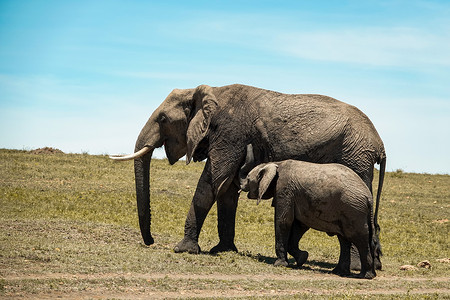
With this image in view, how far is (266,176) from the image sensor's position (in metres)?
15.2

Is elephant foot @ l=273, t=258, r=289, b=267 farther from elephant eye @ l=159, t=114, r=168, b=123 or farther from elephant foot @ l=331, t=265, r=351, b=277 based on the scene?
elephant eye @ l=159, t=114, r=168, b=123

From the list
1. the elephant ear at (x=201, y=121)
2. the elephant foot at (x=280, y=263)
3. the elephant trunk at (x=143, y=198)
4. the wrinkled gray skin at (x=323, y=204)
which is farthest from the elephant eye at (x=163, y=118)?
the elephant foot at (x=280, y=263)

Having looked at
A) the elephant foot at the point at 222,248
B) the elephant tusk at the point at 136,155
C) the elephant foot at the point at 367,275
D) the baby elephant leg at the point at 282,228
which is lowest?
the elephant foot at the point at 367,275

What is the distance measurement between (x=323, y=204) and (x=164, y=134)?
15.3 ft

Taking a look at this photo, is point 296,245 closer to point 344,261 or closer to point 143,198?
point 344,261

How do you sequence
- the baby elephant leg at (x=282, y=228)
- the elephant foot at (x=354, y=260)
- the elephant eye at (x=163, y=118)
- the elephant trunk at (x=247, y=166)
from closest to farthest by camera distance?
1. the baby elephant leg at (x=282, y=228)
2. the elephant foot at (x=354, y=260)
3. the elephant trunk at (x=247, y=166)
4. the elephant eye at (x=163, y=118)

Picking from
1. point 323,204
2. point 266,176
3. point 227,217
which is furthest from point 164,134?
point 323,204

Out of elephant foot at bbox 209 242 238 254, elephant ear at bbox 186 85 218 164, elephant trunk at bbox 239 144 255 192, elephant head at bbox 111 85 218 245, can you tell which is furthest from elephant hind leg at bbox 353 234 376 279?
elephant head at bbox 111 85 218 245

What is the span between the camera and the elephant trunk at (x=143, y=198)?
1688 cm

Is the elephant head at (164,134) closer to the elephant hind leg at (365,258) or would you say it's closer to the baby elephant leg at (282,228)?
the baby elephant leg at (282,228)

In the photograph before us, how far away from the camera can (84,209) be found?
904 inches

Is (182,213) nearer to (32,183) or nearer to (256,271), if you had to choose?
(32,183)

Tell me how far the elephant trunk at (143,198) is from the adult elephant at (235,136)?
24mm

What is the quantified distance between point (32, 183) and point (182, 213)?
277 inches
